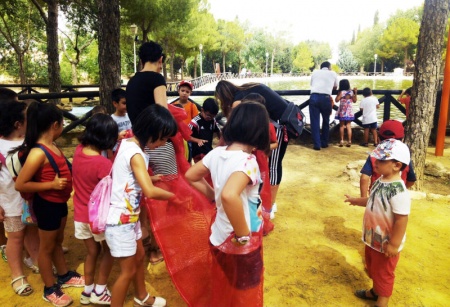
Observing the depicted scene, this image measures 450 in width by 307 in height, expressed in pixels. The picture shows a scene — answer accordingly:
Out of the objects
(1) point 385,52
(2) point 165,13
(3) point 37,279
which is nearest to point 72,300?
(3) point 37,279

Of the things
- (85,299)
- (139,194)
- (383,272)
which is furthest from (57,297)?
(383,272)

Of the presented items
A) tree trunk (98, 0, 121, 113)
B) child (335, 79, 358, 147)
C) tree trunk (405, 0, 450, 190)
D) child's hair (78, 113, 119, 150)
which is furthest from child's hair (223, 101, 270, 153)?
child (335, 79, 358, 147)

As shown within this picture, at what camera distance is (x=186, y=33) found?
3033cm

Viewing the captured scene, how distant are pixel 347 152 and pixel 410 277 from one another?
4628 millimetres

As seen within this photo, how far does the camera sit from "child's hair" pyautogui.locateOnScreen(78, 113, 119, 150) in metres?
2.35

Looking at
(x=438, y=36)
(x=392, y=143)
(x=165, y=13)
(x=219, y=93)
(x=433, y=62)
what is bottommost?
(x=392, y=143)

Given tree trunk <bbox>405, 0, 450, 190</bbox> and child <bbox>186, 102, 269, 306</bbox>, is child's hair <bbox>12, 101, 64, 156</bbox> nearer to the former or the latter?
child <bbox>186, 102, 269, 306</bbox>

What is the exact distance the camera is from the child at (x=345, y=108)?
24.8 ft

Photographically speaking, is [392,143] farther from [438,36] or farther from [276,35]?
[276,35]

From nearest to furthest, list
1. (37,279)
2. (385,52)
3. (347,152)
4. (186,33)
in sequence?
(37,279) → (347,152) → (186,33) → (385,52)

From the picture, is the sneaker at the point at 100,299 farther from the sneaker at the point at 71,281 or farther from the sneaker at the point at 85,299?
the sneaker at the point at 71,281

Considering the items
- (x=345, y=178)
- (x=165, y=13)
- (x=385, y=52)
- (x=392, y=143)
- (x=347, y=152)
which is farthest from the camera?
(x=385, y=52)

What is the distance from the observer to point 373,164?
2707 millimetres

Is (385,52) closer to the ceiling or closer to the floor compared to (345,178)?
closer to the ceiling
